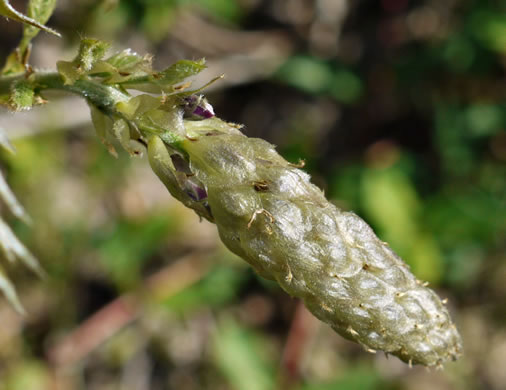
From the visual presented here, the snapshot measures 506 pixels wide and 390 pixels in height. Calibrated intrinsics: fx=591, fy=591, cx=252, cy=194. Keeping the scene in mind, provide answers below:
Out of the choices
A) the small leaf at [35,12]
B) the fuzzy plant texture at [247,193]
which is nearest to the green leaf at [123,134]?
the fuzzy plant texture at [247,193]

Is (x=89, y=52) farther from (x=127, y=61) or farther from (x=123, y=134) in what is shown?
(x=123, y=134)

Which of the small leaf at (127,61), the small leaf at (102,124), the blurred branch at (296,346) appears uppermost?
the small leaf at (127,61)

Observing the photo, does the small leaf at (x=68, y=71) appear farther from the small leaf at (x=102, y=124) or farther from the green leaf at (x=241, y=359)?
the green leaf at (x=241, y=359)

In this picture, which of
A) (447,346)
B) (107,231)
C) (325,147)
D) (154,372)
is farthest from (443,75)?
(447,346)

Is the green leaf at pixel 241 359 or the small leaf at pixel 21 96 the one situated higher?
the small leaf at pixel 21 96

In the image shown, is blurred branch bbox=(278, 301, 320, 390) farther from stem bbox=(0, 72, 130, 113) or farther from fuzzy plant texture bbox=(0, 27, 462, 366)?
stem bbox=(0, 72, 130, 113)

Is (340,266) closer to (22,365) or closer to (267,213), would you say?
(267,213)
